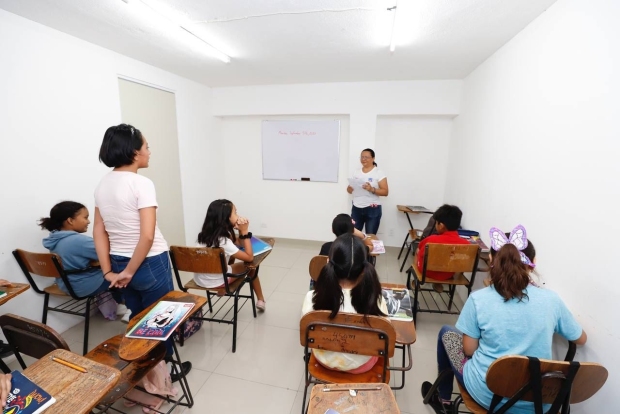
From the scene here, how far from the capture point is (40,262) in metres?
1.91

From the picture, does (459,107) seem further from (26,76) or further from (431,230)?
(26,76)

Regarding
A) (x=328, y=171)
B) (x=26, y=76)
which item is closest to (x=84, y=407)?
(x=26, y=76)

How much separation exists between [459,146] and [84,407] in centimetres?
392

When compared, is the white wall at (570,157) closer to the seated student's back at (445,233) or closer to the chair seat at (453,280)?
the seated student's back at (445,233)

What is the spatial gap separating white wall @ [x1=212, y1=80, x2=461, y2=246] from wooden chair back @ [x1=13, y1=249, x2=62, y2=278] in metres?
3.00

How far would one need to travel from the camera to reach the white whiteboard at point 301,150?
4195 mm

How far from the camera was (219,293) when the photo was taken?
7.21ft

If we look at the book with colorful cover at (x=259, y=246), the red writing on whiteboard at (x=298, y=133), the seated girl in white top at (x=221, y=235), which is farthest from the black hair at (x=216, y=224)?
the red writing on whiteboard at (x=298, y=133)

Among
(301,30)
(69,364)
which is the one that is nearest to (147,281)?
(69,364)

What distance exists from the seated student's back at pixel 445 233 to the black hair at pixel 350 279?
3.79 ft

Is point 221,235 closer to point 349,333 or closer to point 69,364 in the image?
point 69,364

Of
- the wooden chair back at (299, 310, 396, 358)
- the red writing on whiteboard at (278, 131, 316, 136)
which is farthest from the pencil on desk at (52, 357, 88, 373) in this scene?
the red writing on whiteboard at (278, 131, 316, 136)

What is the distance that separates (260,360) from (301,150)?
305 centimetres

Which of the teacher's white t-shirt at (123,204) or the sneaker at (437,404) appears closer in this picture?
the teacher's white t-shirt at (123,204)
